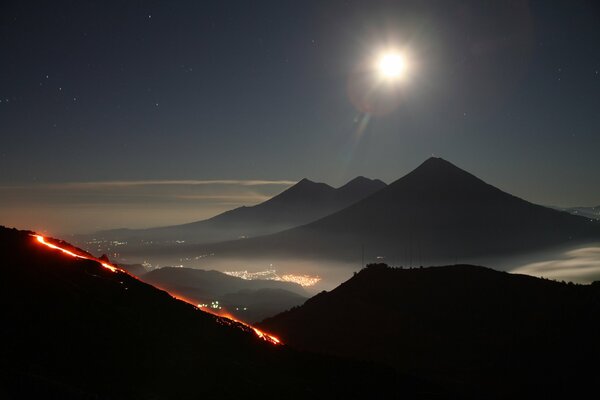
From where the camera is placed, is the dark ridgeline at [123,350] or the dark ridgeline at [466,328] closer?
the dark ridgeline at [123,350]

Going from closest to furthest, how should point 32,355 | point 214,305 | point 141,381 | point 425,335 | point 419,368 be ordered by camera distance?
point 32,355 → point 141,381 → point 419,368 → point 425,335 → point 214,305

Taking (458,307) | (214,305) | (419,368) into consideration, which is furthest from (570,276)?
(419,368)

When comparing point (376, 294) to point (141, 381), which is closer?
point (141, 381)

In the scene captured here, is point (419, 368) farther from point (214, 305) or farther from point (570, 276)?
point (570, 276)

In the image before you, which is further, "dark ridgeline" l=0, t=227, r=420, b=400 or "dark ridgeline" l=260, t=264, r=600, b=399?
"dark ridgeline" l=260, t=264, r=600, b=399
